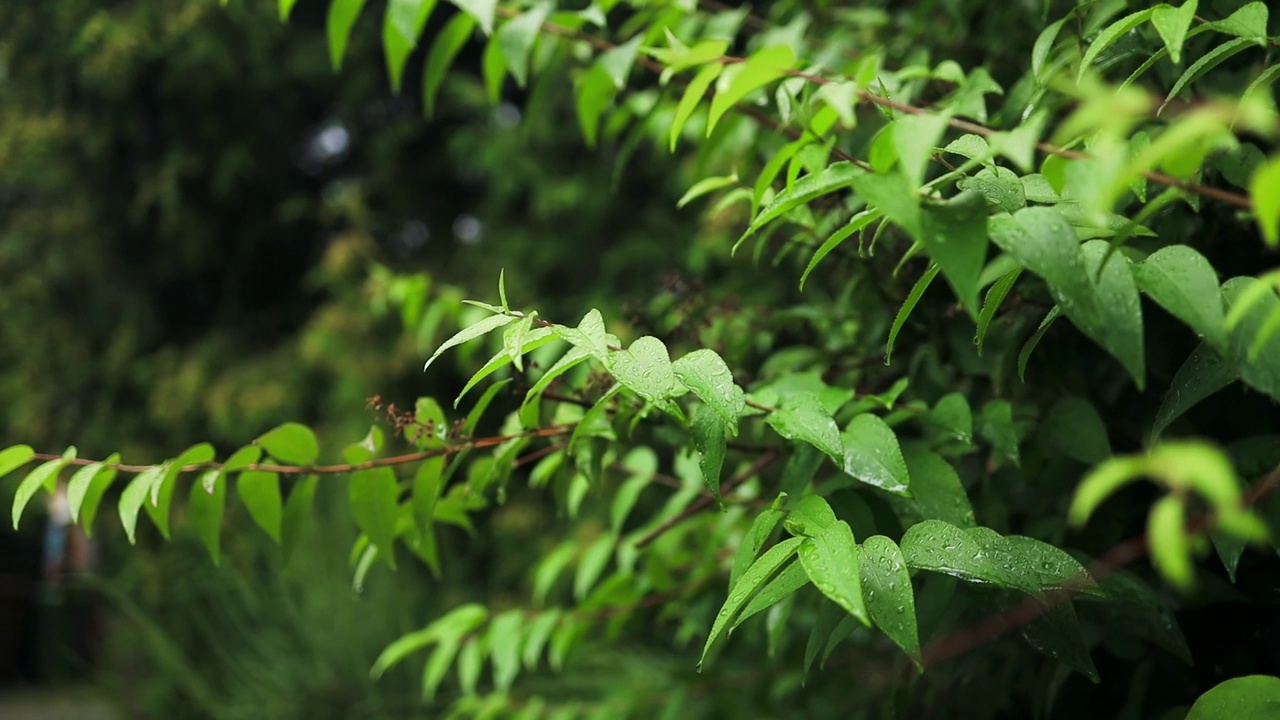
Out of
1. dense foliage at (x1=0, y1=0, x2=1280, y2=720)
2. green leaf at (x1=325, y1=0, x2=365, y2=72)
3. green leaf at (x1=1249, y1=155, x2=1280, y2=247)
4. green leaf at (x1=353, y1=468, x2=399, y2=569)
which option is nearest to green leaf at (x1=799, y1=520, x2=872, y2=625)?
dense foliage at (x1=0, y1=0, x2=1280, y2=720)

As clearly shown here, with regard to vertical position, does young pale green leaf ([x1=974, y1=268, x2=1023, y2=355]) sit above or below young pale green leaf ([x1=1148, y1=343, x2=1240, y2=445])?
above

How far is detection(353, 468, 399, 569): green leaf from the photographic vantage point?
0.66 m

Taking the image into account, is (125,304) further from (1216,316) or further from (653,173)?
(1216,316)

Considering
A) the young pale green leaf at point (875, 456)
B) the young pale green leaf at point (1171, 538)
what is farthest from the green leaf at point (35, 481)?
the young pale green leaf at point (1171, 538)

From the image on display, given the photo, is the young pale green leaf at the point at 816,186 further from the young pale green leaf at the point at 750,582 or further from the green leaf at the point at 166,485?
the green leaf at the point at 166,485

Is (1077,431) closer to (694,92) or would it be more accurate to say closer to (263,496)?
(694,92)

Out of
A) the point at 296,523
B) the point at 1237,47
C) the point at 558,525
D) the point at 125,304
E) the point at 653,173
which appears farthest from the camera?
the point at 125,304

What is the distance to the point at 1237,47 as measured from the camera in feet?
1.79

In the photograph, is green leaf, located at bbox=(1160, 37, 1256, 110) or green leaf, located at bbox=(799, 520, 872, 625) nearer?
green leaf, located at bbox=(799, 520, 872, 625)

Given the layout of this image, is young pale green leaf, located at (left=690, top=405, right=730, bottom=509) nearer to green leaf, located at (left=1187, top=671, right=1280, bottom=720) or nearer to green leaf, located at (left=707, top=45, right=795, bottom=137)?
green leaf, located at (left=707, top=45, right=795, bottom=137)

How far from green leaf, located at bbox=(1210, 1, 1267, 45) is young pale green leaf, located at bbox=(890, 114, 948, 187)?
0.28 metres

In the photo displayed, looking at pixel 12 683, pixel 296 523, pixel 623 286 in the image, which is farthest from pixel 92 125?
pixel 296 523

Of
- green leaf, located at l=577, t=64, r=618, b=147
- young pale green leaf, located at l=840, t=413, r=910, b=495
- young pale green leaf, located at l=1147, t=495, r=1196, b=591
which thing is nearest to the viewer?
young pale green leaf, located at l=1147, t=495, r=1196, b=591

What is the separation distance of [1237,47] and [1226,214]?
9.1 inches
